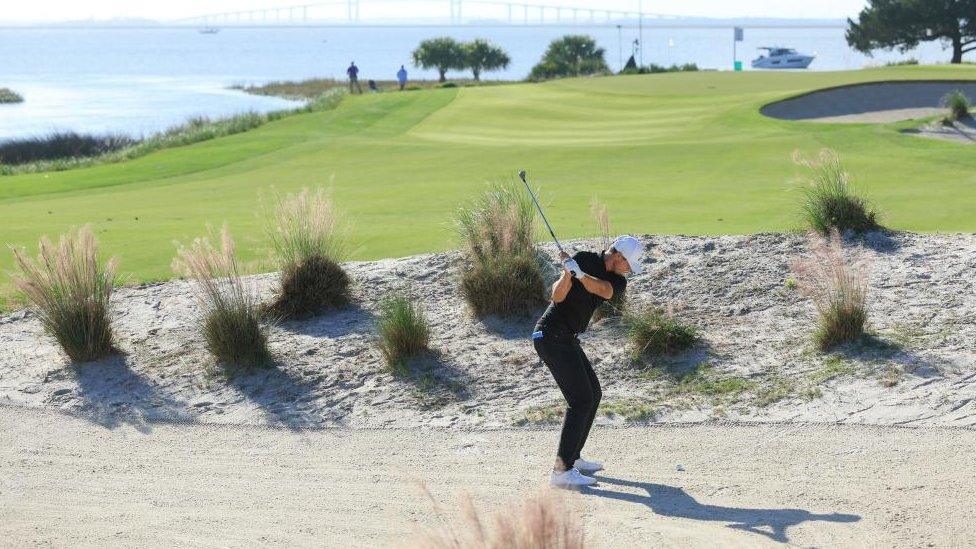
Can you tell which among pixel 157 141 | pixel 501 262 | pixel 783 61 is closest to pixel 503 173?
pixel 501 262

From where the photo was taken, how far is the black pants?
8406 millimetres

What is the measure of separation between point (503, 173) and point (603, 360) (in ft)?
42.9

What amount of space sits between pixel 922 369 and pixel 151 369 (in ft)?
24.8

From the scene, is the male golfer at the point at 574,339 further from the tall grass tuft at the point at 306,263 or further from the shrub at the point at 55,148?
the shrub at the point at 55,148

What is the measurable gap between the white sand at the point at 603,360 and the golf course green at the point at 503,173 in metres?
1.64

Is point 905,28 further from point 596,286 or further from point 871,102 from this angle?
point 596,286

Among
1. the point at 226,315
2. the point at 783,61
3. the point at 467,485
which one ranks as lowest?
the point at 467,485

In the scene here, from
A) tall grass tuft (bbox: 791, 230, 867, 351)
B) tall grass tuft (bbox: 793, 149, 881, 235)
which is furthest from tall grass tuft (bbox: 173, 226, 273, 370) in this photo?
tall grass tuft (bbox: 793, 149, 881, 235)

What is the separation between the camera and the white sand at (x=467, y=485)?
7.54 m


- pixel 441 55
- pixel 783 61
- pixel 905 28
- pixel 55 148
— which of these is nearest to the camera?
pixel 55 148

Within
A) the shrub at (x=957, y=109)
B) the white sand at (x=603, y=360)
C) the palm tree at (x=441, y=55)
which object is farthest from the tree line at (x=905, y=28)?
the white sand at (x=603, y=360)

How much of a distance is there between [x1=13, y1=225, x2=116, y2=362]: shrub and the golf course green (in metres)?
2.37

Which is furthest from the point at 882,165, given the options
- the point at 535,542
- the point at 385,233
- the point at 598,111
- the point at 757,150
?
the point at 598,111

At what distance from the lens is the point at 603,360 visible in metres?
11.4
